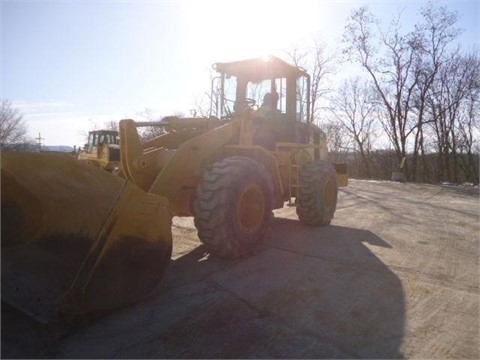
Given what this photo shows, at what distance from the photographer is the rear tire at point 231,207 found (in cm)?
414

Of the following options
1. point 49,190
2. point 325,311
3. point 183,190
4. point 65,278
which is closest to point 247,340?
point 325,311

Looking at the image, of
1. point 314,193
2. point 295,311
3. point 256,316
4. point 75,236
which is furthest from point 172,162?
point 314,193

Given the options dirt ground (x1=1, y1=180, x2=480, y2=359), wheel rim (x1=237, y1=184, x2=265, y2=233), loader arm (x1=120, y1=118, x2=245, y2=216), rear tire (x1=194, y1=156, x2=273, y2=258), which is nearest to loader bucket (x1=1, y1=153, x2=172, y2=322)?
dirt ground (x1=1, y1=180, x2=480, y2=359)

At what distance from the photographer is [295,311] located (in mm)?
3369

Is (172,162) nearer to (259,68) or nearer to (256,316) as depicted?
(256,316)

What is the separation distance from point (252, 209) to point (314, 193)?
1.91m

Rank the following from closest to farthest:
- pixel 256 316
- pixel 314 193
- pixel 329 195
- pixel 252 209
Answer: pixel 256 316 → pixel 252 209 → pixel 314 193 → pixel 329 195

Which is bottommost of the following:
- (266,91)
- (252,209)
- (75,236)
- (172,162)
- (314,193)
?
(75,236)

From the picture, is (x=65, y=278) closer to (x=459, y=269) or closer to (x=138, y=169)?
(x=138, y=169)

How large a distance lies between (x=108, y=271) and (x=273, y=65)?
477 centimetres

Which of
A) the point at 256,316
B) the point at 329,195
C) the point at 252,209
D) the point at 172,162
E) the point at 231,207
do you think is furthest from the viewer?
the point at 329,195

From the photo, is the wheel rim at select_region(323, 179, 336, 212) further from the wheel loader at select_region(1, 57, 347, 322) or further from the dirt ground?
the dirt ground

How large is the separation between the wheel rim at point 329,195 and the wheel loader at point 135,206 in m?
0.42

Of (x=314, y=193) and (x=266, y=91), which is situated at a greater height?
(x=266, y=91)
